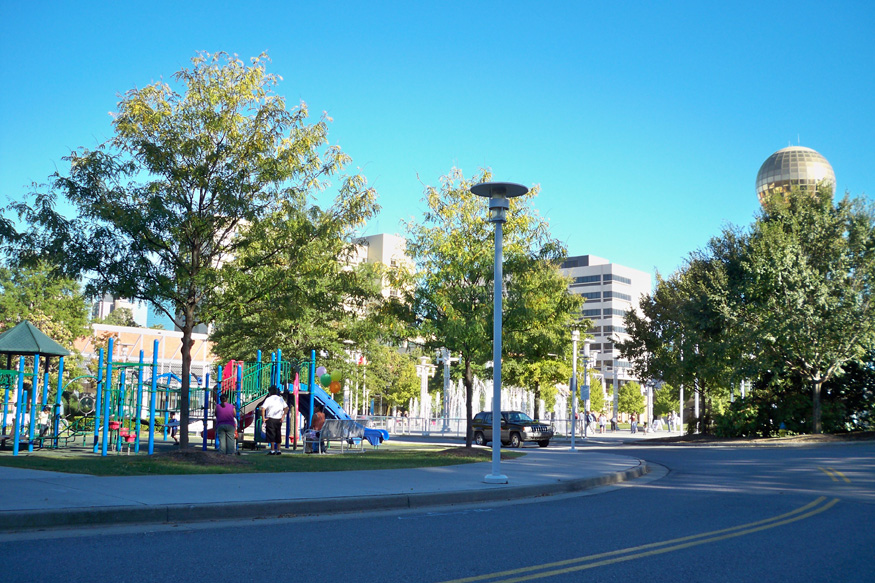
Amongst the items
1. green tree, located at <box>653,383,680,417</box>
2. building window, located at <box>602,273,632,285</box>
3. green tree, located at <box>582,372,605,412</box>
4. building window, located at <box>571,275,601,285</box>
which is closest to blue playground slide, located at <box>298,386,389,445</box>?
green tree, located at <box>582,372,605,412</box>

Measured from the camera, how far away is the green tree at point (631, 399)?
93.7m

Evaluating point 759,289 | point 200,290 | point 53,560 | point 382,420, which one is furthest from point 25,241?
point 759,289

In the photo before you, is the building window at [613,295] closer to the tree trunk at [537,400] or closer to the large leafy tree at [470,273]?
the tree trunk at [537,400]

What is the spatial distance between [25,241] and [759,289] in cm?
3245

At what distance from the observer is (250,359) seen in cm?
3869

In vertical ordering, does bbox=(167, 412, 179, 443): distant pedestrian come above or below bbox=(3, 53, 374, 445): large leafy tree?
below

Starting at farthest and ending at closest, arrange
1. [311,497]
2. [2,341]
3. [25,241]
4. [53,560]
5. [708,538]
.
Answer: [2,341] → [25,241] → [311,497] → [708,538] → [53,560]

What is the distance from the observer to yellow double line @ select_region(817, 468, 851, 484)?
1635cm

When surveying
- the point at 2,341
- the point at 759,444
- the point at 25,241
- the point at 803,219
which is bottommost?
the point at 759,444

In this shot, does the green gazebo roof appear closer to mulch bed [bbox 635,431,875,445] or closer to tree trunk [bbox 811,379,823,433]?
mulch bed [bbox 635,431,875,445]

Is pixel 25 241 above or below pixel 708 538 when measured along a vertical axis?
above

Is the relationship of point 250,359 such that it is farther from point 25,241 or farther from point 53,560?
point 53,560

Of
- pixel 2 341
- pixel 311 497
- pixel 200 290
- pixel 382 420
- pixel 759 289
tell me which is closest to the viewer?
pixel 311 497

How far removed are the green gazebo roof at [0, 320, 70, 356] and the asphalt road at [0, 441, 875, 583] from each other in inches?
579
